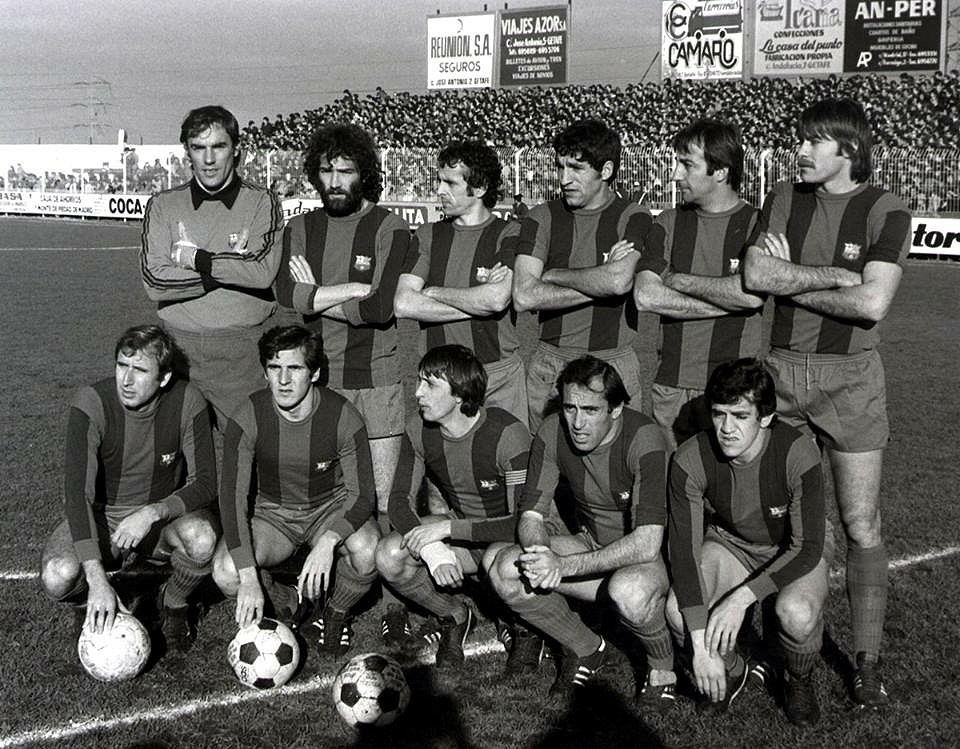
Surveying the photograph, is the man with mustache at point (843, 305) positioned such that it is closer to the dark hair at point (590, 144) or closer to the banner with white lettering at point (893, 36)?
the dark hair at point (590, 144)

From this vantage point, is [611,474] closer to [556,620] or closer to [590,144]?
[556,620]

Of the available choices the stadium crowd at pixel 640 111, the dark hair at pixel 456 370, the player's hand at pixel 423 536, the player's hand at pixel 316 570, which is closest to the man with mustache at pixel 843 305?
the dark hair at pixel 456 370

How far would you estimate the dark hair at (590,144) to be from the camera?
4.78 m

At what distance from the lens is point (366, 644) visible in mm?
4805

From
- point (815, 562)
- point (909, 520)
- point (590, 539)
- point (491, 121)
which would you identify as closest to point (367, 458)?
point (590, 539)

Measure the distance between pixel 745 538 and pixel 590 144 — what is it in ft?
5.87

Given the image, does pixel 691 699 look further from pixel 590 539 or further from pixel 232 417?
pixel 232 417

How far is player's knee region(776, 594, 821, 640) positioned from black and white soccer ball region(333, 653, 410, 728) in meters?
1.41

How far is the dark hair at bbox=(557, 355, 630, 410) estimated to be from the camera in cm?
423

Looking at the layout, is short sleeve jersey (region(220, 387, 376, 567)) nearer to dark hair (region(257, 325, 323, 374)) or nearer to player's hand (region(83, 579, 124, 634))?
dark hair (region(257, 325, 323, 374))

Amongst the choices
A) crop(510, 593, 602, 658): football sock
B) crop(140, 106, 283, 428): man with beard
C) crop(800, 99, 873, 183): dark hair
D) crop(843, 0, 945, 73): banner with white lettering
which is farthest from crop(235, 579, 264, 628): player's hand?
crop(843, 0, 945, 73): banner with white lettering

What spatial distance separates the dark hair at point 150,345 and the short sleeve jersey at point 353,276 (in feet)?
1.91

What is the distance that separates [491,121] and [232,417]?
29978 mm

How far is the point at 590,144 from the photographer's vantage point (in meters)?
4.78
